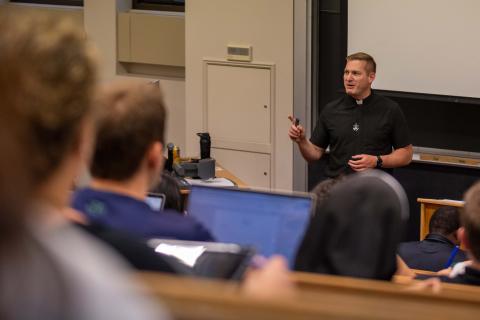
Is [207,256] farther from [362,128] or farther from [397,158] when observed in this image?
[362,128]

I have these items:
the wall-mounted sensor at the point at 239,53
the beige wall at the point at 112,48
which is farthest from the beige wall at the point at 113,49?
the wall-mounted sensor at the point at 239,53

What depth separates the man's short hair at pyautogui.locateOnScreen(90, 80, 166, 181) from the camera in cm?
155

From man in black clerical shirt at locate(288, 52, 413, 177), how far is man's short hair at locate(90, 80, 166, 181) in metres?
4.03

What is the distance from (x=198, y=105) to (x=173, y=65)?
0.53m

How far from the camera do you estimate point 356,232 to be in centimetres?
154

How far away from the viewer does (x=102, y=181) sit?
5.10 ft

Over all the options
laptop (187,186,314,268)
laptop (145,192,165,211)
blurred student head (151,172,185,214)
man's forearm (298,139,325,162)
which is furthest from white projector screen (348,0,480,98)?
laptop (187,186,314,268)

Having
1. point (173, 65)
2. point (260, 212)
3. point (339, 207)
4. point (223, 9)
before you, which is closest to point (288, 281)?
point (339, 207)

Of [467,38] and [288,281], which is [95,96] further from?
[467,38]

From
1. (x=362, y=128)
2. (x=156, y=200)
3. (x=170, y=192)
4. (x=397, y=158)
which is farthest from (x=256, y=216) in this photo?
(x=362, y=128)

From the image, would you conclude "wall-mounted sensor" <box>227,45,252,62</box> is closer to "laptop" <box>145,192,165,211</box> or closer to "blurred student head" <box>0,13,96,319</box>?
"laptop" <box>145,192,165,211</box>

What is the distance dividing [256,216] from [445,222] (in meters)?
3.11

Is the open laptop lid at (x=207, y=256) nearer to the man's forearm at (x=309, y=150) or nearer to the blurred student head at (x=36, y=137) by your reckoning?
the blurred student head at (x=36, y=137)

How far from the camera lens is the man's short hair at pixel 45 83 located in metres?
0.70
